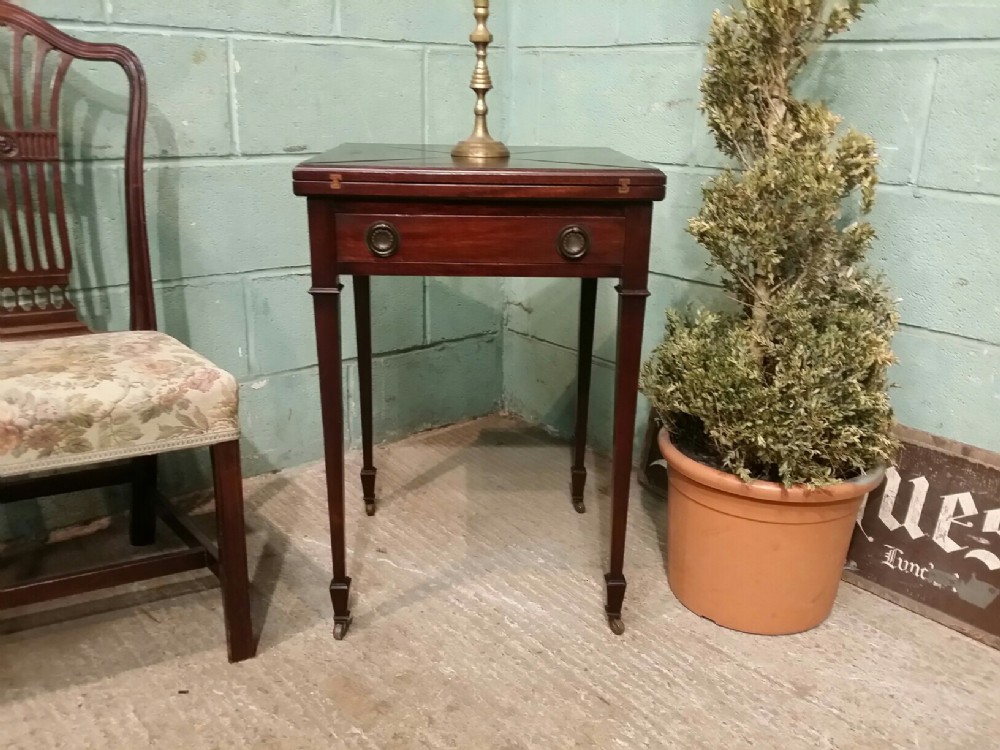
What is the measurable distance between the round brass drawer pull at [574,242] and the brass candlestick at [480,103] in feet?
0.70

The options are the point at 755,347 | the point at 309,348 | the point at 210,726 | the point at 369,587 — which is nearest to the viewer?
the point at 210,726

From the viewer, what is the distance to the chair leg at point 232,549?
3.80 feet

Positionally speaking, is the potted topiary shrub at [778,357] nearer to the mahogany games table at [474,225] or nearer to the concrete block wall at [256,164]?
the mahogany games table at [474,225]

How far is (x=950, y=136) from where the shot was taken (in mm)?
1316

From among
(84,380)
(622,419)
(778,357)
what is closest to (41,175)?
(84,380)

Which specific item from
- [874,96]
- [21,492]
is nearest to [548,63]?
[874,96]

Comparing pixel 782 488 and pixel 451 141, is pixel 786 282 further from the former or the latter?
pixel 451 141

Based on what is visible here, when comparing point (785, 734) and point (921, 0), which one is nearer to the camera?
point (785, 734)

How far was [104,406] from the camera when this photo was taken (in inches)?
41.3

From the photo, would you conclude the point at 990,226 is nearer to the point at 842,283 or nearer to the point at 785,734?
the point at 842,283

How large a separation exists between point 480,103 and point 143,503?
3.09ft

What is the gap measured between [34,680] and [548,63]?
159cm

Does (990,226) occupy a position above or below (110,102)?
below

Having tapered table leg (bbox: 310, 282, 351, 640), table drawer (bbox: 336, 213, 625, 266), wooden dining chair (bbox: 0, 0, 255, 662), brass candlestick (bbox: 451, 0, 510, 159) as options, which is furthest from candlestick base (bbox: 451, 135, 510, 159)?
wooden dining chair (bbox: 0, 0, 255, 662)
